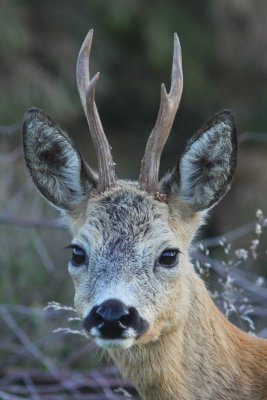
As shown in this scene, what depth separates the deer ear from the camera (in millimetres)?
5363

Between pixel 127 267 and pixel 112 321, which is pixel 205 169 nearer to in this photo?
pixel 127 267

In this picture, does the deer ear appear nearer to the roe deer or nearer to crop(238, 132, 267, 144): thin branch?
the roe deer

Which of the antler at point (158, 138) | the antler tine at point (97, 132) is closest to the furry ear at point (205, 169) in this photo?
the antler at point (158, 138)

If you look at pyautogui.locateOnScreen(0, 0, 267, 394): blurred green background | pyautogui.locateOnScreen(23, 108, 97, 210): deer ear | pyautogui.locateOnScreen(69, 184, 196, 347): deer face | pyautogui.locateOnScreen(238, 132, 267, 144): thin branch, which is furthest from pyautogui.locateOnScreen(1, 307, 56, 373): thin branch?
pyautogui.locateOnScreen(0, 0, 267, 394): blurred green background

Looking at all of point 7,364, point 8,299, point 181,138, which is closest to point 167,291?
point 7,364

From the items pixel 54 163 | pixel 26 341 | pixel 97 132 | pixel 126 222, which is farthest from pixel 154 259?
pixel 26 341

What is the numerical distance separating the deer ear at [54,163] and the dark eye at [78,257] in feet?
1.55

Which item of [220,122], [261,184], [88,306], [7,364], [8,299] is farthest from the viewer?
[261,184]

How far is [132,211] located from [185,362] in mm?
786

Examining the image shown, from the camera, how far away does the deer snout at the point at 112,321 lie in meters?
4.46

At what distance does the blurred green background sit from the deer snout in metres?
7.50

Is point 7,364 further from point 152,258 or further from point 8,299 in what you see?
point 152,258

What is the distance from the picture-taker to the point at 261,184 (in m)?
12.6

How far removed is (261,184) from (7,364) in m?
5.63
